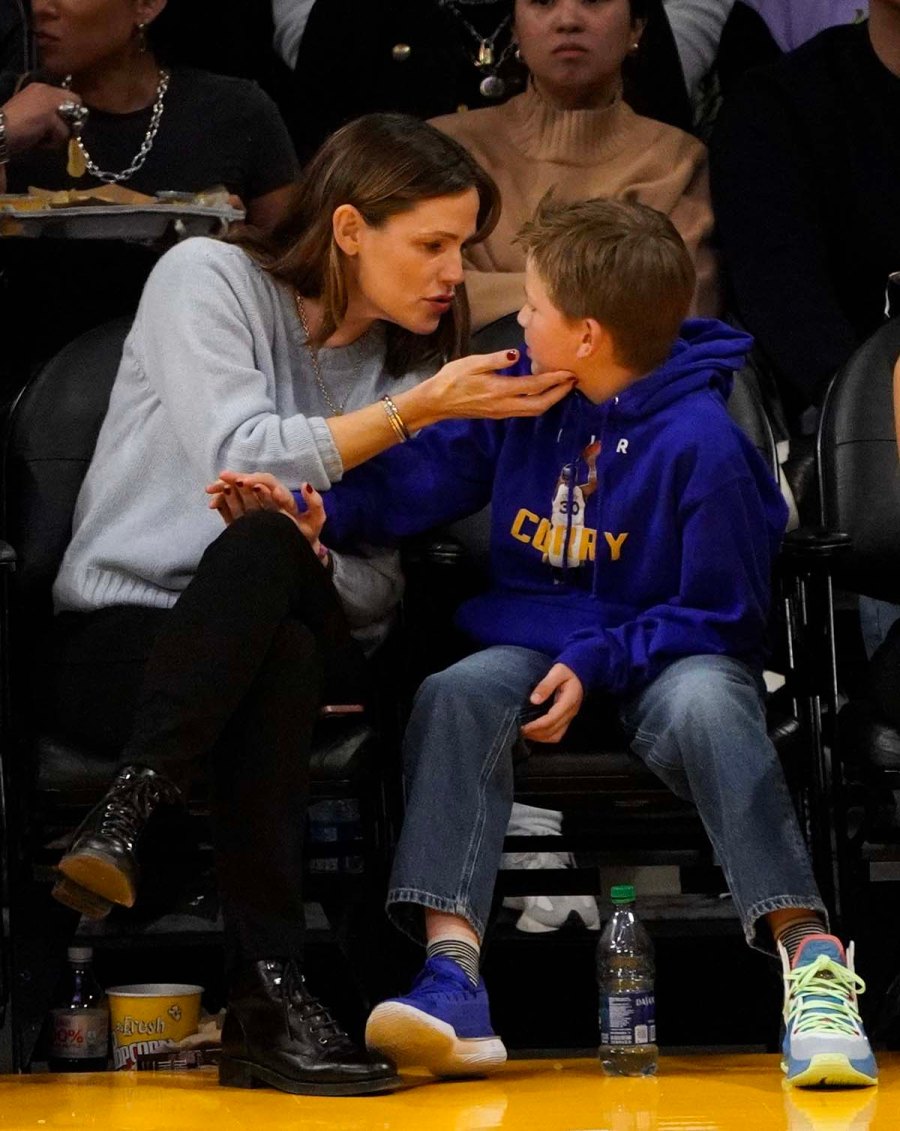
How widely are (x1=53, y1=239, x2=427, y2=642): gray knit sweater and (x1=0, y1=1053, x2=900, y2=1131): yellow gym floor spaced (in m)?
0.66

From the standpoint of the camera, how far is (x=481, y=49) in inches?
150

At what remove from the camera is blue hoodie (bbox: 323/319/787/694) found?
8.45 feet

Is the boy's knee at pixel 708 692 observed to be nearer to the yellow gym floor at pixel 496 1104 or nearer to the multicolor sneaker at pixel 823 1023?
the multicolor sneaker at pixel 823 1023

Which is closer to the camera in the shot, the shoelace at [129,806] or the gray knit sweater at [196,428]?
the shoelace at [129,806]

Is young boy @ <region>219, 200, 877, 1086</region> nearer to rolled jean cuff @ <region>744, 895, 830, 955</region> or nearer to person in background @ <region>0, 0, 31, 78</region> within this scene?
rolled jean cuff @ <region>744, 895, 830, 955</region>

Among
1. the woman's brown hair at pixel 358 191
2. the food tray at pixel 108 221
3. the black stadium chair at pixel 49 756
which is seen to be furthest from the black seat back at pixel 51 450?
the woman's brown hair at pixel 358 191

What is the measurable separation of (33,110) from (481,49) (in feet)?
3.19

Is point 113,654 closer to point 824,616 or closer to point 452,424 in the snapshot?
point 452,424

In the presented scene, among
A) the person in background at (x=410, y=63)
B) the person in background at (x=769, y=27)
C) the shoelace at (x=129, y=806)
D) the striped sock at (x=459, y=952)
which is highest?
the person in background at (x=769, y=27)

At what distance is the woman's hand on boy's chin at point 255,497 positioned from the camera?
8.13 feet

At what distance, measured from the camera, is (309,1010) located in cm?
229

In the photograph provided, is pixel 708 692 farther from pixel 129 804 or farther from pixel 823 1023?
pixel 129 804

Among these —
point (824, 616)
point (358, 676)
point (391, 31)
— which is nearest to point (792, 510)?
point (824, 616)

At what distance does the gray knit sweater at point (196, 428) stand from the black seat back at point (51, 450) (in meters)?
0.04
